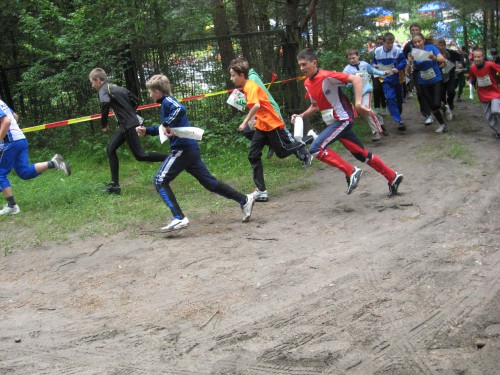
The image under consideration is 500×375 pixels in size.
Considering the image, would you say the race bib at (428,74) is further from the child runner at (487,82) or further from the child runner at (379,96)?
the child runner at (379,96)

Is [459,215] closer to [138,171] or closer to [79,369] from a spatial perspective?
[79,369]

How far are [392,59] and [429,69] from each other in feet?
2.79

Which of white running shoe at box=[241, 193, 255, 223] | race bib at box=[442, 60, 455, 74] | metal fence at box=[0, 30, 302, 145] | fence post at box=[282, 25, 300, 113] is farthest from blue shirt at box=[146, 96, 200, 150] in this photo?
race bib at box=[442, 60, 455, 74]

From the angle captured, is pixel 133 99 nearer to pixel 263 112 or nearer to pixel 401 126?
pixel 263 112

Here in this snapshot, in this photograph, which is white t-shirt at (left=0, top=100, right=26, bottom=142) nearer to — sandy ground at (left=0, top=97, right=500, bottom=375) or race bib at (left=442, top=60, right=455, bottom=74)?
sandy ground at (left=0, top=97, right=500, bottom=375)

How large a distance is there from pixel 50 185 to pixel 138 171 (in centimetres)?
152

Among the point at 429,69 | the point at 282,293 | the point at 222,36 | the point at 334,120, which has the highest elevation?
the point at 222,36

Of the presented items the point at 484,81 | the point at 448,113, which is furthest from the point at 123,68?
the point at 448,113

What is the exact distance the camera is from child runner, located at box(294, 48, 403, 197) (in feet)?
24.5

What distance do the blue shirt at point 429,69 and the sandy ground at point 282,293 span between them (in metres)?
3.69

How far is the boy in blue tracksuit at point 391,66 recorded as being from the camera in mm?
11594

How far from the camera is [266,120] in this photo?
818cm

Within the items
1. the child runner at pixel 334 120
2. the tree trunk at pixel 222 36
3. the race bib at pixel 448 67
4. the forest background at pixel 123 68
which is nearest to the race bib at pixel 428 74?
the race bib at pixel 448 67

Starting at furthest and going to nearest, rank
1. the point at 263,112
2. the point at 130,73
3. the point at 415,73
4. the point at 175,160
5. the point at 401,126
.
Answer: the point at 401,126 → the point at 130,73 → the point at 415,73 → the point at 263,112 → the point at 175,160
